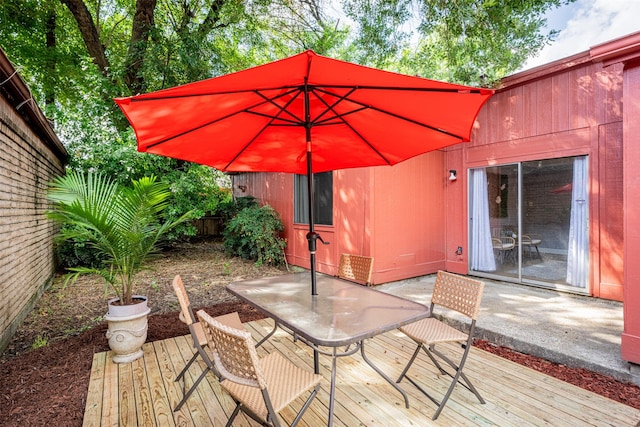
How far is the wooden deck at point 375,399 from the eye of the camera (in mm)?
2209

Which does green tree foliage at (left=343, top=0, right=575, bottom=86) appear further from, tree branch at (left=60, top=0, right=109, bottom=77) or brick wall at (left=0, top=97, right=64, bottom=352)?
tree branch at (left=60, top=0, right=109, bottom=77)

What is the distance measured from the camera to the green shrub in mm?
Result: 7238

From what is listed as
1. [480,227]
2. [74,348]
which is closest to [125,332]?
[74,348]

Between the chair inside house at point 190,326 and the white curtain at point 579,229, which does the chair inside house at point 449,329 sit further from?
the white curtain at point 579,229

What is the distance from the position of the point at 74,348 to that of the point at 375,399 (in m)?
3.14

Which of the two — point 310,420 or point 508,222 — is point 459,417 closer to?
point 310,420

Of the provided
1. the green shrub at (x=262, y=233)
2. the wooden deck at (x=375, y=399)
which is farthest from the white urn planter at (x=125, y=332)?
the green shrub at (x=262, y=233)

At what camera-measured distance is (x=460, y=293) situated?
2557mm

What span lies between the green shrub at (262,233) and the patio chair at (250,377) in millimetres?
5322

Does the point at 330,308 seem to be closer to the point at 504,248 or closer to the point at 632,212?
the point at 632,212

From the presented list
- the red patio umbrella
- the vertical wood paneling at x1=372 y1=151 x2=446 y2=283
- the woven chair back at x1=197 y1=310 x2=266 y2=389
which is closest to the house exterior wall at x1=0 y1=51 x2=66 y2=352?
the red patio umbrella

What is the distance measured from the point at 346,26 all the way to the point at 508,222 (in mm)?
7548

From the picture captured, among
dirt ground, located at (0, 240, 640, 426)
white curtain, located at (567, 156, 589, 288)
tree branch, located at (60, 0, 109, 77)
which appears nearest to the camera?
dirt ground, located at (0, 240, 640, 426)

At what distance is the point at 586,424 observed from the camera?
84.8 inches
